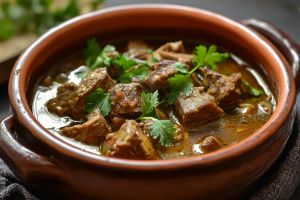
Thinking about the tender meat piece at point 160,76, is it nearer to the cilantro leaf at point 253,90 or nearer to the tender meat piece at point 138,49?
the tender meat piece at point 138,49

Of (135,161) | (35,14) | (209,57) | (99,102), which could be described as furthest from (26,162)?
(35,14)

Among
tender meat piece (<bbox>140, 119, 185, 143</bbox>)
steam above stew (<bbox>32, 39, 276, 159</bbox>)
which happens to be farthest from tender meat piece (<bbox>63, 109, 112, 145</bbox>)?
tender meat piece (<bbox>140, 119, 185, 143</bbox>)

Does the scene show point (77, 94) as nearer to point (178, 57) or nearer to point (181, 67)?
point (181, 67)

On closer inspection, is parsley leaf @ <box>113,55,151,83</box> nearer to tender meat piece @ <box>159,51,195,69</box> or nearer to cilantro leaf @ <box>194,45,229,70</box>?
tender meat piece @ <box>159,51,195,69</box>

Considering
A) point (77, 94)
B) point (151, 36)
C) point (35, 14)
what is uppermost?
point (151, 36)

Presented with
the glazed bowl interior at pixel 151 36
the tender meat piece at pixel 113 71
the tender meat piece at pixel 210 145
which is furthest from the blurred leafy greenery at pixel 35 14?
the tender meat piece at pixel 210 145

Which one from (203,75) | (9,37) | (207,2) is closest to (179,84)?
(203,75)

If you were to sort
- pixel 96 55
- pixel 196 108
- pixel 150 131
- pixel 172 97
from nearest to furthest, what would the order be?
1. pixel 150 131
2. pixel 196 108
3. pixel 172 97
4. pixel 96 55

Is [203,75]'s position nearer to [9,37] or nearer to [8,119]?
[8,119]
